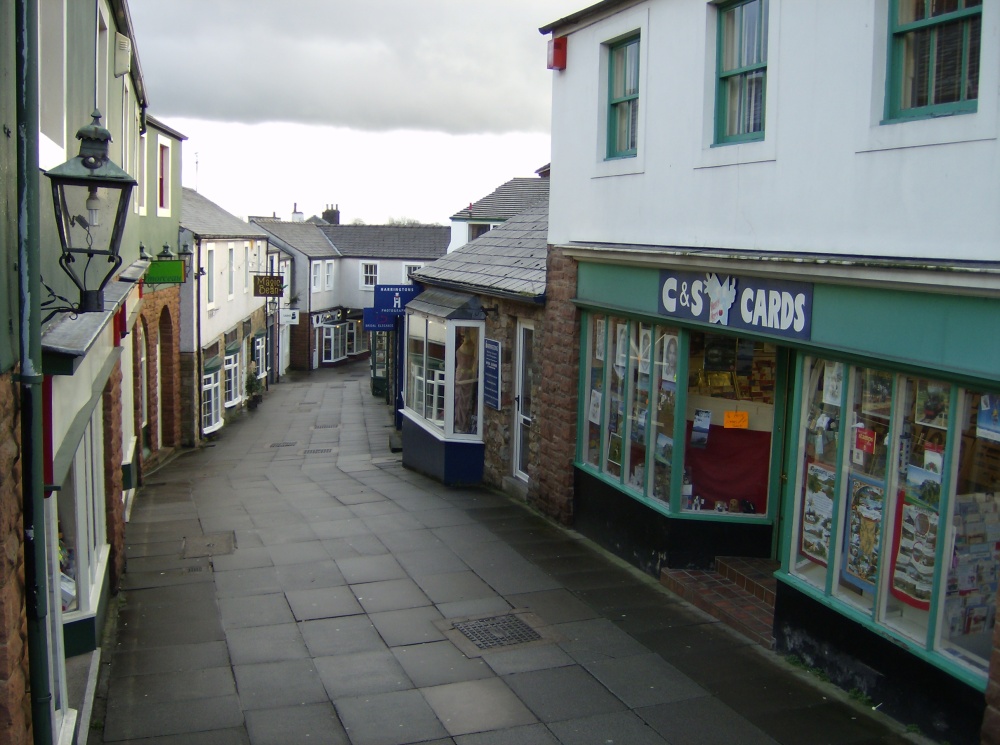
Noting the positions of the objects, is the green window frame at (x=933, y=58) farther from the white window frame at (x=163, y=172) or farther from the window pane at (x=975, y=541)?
the white window frame at (x=163, y=172)

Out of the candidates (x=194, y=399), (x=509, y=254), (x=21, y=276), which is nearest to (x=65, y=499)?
(x=21, y=276)

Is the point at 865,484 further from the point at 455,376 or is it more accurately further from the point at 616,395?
the point at 455,376

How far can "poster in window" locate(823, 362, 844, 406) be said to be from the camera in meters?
7.11

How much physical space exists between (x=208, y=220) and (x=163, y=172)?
8422 millimetres

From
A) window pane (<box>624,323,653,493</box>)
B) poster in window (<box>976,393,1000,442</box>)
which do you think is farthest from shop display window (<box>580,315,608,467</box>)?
poster in window (<box>976,393,1000,442</box>)

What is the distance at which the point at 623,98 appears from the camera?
10352mm

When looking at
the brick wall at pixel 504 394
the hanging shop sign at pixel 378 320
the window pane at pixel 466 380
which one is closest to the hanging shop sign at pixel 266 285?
the hanging shop sign at pixel 378 320

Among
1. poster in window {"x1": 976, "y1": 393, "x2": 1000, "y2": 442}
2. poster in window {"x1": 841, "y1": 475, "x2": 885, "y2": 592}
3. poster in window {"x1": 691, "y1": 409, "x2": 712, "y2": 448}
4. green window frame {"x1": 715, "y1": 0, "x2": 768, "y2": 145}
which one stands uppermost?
green window frame {"x1": 715, "y1": 0, "x2": 768, "y2": 145}

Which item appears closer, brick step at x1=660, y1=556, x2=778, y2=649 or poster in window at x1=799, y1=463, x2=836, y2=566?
poster in window at x1=799, y1=463, x2=836, y2=566

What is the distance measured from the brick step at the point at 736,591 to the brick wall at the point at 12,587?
5.51 metres

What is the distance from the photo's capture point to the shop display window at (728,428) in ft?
30.7

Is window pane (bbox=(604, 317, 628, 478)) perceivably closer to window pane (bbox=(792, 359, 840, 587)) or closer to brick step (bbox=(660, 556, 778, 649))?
brick step (bbox=(660, 556, 778, 649))

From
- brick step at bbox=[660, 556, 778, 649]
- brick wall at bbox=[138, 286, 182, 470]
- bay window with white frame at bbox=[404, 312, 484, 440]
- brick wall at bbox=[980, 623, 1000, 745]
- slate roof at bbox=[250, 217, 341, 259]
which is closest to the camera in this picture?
brick wall at bbox=[980, 623, 1000, 745]

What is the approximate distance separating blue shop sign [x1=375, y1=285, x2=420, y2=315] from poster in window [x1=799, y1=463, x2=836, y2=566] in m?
12.4
